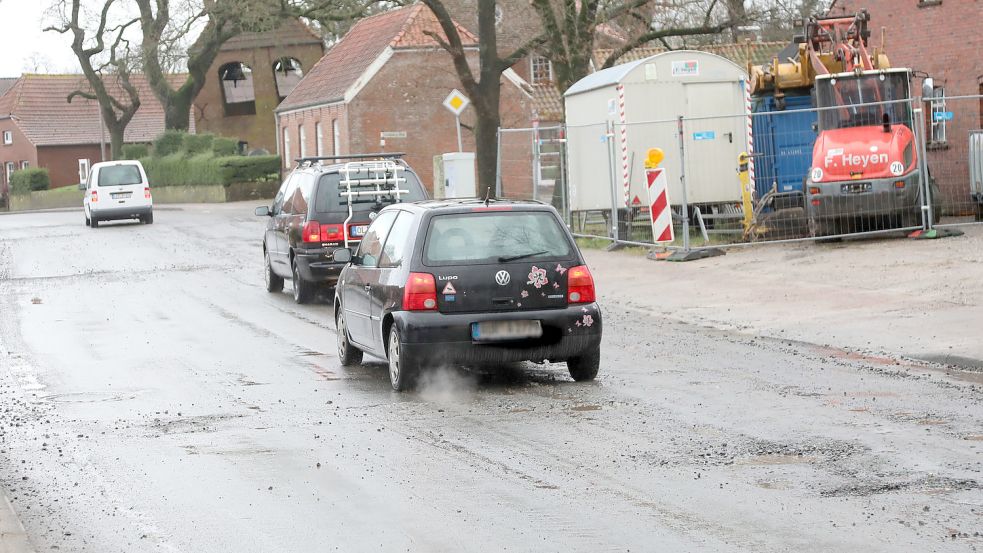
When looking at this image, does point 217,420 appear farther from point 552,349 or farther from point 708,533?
point 708,533

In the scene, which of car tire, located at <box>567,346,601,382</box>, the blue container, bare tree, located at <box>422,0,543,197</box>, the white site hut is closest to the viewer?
car tire, located at <box>567,346,601,382</box>

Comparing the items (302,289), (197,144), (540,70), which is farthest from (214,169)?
(302,289)

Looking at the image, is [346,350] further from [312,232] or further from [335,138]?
[335,138]

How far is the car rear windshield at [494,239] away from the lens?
1089cm

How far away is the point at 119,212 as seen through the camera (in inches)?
1543

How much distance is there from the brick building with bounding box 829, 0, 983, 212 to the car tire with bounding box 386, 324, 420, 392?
19.1 meters

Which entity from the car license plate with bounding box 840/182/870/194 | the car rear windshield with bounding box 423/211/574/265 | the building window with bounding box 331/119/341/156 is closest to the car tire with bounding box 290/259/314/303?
the car rear windshield with bounding box 423/211/574/265

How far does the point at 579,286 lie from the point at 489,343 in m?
0.88

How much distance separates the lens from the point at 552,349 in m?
10.9

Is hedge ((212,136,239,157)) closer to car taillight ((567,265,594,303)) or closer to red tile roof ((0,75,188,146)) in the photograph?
red tile roof ((0,75,188,146))

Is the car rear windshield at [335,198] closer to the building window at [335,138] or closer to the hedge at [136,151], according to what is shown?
the building window at [335,138]

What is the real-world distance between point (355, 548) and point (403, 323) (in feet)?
14.9

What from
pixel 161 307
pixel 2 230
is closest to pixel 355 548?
A: pixel 161 307

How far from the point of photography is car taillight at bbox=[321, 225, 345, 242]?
18328mm
